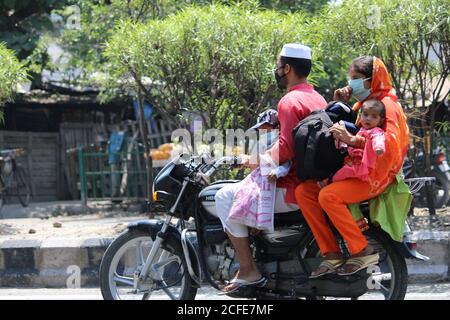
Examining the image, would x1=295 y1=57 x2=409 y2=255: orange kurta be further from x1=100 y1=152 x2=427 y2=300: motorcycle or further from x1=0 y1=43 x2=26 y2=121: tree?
x1=0 y1=43 x2=26 y2=121: tree

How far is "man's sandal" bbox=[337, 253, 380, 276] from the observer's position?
14.3 feet

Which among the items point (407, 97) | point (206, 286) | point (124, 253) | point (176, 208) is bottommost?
point (206, 286)

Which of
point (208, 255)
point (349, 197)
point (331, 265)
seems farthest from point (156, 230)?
point (349, 197)

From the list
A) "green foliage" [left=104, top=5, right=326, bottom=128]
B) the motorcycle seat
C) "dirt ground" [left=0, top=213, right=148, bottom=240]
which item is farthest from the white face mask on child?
"dirt ground" [left=0, top=213, right=148, bottom=240]

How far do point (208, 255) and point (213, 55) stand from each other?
8.67 ft

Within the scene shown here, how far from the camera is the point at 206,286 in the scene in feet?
20.2

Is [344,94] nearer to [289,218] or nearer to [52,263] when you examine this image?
[289,218]

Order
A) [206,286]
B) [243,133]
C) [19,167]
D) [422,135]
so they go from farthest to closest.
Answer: [19,167]
[422,135]
[243,133]
[206,286]

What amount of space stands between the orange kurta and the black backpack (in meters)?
0.11

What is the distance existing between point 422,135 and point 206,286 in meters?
3.35
